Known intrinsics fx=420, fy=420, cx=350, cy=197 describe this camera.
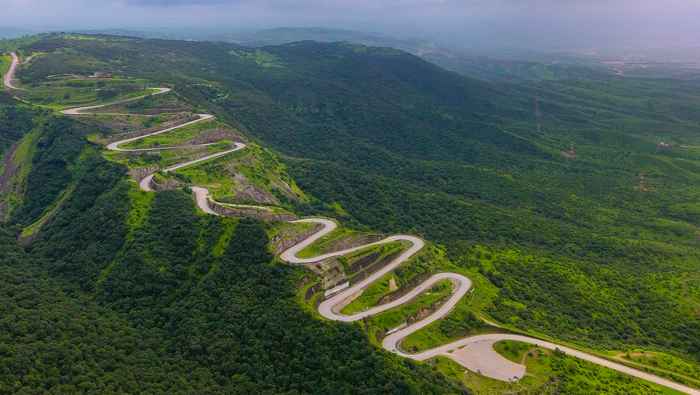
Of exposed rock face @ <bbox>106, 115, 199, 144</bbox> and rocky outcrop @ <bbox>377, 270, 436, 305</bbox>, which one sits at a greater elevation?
exposed rock face @ <bbox>106, 115, 199, 144</bbox>

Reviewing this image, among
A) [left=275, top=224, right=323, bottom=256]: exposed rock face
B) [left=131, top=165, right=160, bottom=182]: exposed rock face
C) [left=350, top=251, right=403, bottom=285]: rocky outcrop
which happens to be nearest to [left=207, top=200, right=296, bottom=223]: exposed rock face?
[left=275, top=224, right=323, bottom=256]: exposed rock face

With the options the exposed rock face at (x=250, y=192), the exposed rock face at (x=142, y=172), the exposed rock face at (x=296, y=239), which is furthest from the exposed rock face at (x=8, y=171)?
the exposed rock face at (x=296, y=239)

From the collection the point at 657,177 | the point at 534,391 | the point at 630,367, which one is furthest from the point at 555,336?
the point at 657,177

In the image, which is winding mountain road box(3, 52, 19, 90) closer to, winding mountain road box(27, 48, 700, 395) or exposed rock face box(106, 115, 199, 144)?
exposed rock face box(106, 115, 199, 144)

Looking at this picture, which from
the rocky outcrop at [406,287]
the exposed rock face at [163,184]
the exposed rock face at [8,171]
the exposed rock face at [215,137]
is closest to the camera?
the rocky outcrop at [406,287]

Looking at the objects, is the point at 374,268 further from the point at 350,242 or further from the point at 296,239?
the point at 296,239

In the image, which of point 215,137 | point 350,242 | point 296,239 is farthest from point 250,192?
point 350,242

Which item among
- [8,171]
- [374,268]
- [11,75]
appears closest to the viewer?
[374,268]

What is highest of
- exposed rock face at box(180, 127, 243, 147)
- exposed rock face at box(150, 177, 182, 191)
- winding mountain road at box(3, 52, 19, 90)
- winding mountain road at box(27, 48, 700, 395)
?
winding mountain road at box(3, 52, 19, 90)

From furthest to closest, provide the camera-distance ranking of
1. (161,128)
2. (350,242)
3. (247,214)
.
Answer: (161,128), (247,214), (350,242)

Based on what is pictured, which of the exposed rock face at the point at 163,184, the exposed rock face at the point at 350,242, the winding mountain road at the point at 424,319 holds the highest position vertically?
the exposed rock face at the point at 163,184

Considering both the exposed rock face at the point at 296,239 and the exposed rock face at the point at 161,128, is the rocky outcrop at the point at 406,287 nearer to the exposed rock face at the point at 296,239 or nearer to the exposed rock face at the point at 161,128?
the exposed rock face at the point at 296,239
